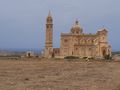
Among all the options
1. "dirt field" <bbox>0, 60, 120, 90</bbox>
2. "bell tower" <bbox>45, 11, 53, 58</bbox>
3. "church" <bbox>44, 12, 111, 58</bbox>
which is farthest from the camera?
"bell tower" <bbox>45, 11, 53, 58</bbox>

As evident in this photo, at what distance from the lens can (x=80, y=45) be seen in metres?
75.6

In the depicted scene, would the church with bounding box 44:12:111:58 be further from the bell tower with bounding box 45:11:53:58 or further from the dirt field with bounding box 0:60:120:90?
the dirt field with bounding box 0:60:120:90

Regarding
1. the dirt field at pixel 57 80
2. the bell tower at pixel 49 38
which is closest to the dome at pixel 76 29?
the bell tower at pixel 49 38

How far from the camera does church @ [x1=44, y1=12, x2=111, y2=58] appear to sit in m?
75.2

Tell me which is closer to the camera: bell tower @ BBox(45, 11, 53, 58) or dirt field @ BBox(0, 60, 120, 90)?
dirt field @ BBox(0, 60, 120, 90)

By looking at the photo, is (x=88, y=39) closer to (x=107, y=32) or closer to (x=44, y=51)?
(x=107, y=32)

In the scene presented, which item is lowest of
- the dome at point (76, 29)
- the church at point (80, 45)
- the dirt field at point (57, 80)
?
the dirt field at point (57, 80)

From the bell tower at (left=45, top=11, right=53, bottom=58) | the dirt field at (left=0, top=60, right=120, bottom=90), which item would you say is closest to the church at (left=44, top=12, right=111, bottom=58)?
the bell tower at (left=45, top=11, right=53, bottom=58)

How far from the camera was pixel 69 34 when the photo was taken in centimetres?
7694

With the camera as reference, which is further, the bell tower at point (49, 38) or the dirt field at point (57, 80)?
the bell tower at point (49, 38)

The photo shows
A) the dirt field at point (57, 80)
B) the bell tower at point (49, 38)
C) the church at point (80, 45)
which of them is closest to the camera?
A: the dirt field at point (57, 80)

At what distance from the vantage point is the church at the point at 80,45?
247 ft

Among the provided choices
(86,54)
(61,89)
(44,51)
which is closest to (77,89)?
(61,89)

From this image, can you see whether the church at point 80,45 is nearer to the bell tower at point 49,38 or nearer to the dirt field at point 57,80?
the bell tower at point 49,38
